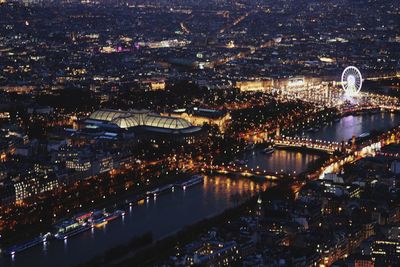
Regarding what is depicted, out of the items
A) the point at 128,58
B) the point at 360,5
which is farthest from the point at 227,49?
the point at 360,5

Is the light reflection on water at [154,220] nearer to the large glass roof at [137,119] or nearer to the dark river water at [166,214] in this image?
the dark river water at [166,214]

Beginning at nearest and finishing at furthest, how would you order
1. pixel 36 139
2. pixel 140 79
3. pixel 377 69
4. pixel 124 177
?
pixel 124 177 → pixel 36 139 → pixel 140 79 → pixel 377 69

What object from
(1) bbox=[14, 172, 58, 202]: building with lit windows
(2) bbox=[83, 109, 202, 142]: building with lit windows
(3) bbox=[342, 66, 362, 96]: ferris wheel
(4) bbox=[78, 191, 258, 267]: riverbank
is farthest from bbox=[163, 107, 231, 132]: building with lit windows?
(4) bbox=[78, 191, 258, 267]: riverbank

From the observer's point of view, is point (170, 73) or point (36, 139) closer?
point (36, 139)

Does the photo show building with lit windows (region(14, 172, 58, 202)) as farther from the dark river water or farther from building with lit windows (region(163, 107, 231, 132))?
building with lit windows (region(163, 107, 231, 132))

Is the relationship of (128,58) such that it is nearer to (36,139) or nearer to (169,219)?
(36,139)

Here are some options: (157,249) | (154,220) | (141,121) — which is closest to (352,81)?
(141,121)
